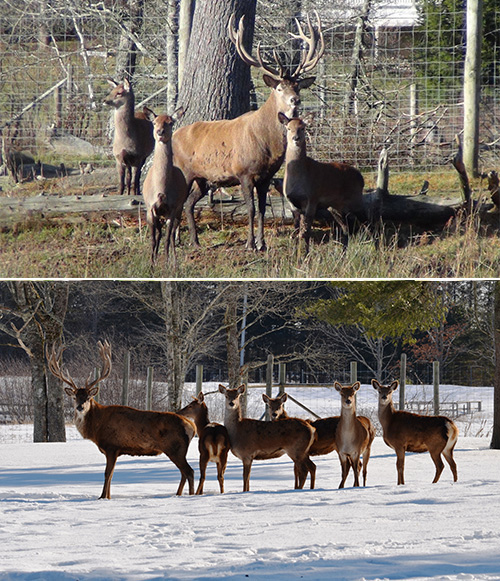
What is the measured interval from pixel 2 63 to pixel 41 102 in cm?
45

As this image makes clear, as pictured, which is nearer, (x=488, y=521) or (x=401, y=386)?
(x=488, y=521)

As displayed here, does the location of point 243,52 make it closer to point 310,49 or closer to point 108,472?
point 310,49

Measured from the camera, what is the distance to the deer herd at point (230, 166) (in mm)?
7715

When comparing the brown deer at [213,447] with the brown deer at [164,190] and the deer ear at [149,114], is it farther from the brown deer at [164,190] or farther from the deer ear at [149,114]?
the deer ear at [149,114]

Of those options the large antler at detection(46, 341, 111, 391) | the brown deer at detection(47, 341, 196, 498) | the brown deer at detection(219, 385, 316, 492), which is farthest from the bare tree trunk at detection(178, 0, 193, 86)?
the brown deer at detection(219, 385, 316, 492)

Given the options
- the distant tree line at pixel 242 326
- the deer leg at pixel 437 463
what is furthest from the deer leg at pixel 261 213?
the distant tree line at pixel 242 326

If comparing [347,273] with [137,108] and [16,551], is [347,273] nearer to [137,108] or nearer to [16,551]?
[137,108]

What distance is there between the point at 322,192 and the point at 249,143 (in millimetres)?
681

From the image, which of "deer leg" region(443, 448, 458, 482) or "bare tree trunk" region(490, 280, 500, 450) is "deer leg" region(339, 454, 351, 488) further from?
"bare tree trunk" region(490, 280, 500, 450)

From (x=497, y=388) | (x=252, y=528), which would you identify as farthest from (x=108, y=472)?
(x=497, y=388)

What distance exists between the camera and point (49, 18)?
8.02 metres

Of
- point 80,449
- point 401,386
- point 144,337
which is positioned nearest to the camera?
point 80,449

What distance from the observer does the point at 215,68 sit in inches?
304

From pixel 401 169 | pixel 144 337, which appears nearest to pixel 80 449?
pixel 144 337
